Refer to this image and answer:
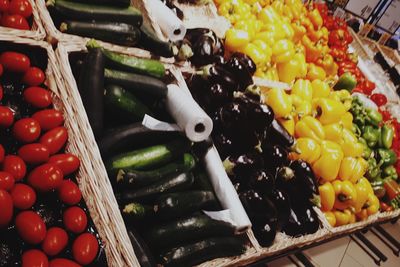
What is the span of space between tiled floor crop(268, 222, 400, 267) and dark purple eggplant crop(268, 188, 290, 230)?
686 mm

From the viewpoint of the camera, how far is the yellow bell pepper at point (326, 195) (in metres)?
2.64

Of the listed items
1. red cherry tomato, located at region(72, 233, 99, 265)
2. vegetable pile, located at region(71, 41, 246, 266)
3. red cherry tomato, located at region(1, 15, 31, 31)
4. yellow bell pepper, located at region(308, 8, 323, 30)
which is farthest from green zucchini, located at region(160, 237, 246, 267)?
yellow bell pepper, located at region(308, 8, 323, 30)

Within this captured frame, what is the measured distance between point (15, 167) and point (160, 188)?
2.06 feet

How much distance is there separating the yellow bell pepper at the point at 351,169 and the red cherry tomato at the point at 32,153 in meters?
2.29

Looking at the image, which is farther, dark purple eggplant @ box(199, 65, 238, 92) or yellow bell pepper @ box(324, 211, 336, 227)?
yellow bell pepper @ box(324, 211, 336, 227)

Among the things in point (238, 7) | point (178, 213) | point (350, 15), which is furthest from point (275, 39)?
point (350, 15)

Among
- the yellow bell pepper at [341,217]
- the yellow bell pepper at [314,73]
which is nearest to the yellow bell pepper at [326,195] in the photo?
the yellow bell pepper at [341,217]

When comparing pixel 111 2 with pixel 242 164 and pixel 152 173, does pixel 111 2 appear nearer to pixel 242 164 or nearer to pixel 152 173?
pixel 152 173

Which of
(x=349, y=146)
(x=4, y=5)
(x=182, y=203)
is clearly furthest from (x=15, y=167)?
(x=349, y=146)

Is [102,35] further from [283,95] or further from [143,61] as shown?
[283,95]

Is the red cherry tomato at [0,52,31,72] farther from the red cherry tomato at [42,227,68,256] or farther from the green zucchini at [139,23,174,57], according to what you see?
the green zucchini at [139,23,174,57]

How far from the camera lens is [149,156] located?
66.2 inches

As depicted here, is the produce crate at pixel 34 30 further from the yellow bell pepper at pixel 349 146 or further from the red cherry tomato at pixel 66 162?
the yellow bell pepper at pixel 349 146

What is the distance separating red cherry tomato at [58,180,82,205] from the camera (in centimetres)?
133
